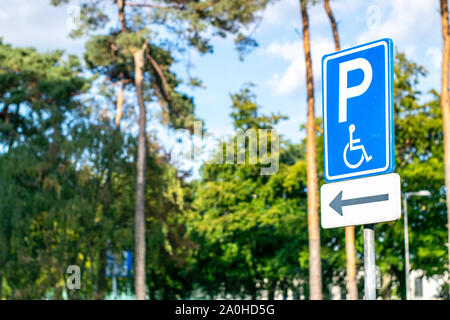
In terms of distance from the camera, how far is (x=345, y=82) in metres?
4.69

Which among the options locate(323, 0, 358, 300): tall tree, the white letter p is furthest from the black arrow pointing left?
locate(323, 0, 358, 300): tall tree

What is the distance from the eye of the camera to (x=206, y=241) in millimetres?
45344

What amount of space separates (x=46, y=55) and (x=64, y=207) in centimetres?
1126

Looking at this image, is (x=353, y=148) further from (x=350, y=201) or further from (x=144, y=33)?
(x=144, y=33)

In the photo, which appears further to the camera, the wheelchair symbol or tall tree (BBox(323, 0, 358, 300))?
tall tree (BBox(323, 0, 358, 300))

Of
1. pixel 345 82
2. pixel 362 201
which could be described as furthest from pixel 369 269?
pixel 345 82

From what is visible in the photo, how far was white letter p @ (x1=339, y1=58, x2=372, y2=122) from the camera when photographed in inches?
179

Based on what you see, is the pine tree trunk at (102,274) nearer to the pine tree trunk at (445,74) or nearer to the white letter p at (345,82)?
the pine tree trunk at (445,74)

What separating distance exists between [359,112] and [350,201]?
0.53 m

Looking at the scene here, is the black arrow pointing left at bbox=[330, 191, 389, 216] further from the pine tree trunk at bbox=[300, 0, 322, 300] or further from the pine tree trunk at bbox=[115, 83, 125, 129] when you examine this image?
the pine tree trunk at bbox=[115, 83, 125, 129]

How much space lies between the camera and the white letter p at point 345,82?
455cm

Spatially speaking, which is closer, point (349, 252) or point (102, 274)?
point (349, 252)
